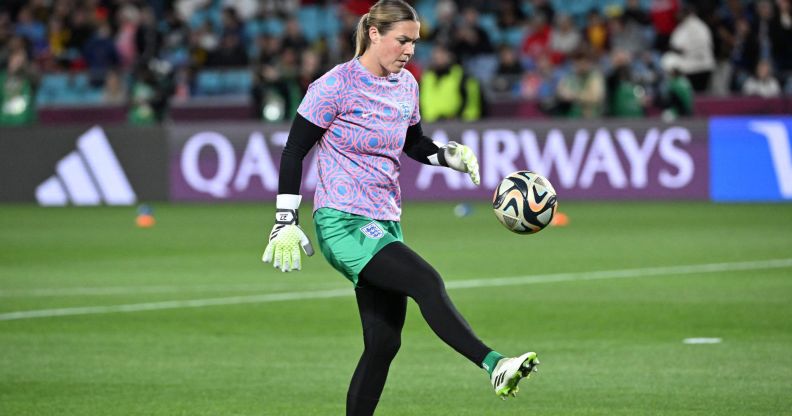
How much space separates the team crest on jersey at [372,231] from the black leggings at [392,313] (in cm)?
8

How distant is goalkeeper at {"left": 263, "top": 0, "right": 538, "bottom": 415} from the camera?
679 centimetres

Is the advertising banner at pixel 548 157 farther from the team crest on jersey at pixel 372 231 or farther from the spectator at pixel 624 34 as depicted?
the team crest on jersey at pixel 372 231

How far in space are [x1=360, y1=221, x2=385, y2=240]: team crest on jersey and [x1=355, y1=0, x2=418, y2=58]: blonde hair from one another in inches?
33.2

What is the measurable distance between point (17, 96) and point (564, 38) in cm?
1065

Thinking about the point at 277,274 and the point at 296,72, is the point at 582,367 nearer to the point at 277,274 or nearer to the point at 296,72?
the point at 277,274

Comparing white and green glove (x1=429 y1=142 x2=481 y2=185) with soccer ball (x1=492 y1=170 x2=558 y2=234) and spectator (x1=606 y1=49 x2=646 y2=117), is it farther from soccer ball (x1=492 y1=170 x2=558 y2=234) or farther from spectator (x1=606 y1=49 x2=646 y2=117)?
spectator (x1=606 y1=49 x2=646 y2=117)

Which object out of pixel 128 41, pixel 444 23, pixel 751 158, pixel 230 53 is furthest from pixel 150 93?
pixel 751 158

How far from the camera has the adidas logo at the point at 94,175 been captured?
25.1 meters

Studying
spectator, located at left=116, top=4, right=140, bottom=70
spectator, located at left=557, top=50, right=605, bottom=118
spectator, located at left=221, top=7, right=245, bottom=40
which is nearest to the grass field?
spectator, located at left=557, top=50, right=605, bottom=118

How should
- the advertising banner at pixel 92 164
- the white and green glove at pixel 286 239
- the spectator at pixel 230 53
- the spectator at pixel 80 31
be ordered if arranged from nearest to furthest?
the white and green glove at pixel 286 239, the advertising banner at pixel 92 164, the spectator at pixel 230 53, the spectator at pixel 80 31

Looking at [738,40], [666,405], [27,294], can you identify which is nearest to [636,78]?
[738,40]

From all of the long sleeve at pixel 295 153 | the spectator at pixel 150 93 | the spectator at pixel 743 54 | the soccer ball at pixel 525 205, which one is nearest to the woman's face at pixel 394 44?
the long sleeve at pixel 295 153

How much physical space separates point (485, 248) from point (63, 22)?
18.2 m

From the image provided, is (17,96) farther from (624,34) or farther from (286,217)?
(286,217)
